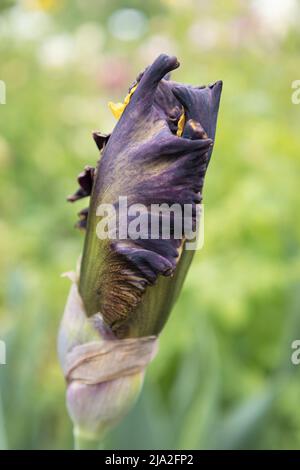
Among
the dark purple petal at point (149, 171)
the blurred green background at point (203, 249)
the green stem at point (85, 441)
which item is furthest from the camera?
the blurred green background at point (203, 249)

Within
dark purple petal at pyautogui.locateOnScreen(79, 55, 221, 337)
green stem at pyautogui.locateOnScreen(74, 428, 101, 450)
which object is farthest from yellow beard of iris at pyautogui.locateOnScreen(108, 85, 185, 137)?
green stem at pyautogui.locateOnScreen(74, 428, 101, 450)

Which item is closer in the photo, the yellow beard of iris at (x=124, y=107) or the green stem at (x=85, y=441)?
the yellow beard of iris at (x=124, y=107)

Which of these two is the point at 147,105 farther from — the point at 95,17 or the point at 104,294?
the point at 95,17

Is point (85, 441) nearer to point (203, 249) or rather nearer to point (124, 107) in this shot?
point (124, 107)

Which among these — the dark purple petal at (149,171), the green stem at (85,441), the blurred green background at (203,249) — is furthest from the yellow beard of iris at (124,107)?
the blurred green background at (203,249)

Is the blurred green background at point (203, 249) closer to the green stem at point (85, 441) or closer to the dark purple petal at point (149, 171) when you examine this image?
the green stem at point (85, 441)

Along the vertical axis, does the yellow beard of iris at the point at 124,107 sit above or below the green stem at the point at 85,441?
above

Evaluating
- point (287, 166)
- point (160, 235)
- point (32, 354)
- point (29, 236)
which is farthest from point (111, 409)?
point (29, 236)

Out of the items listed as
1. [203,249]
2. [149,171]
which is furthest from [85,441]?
[203,249]
